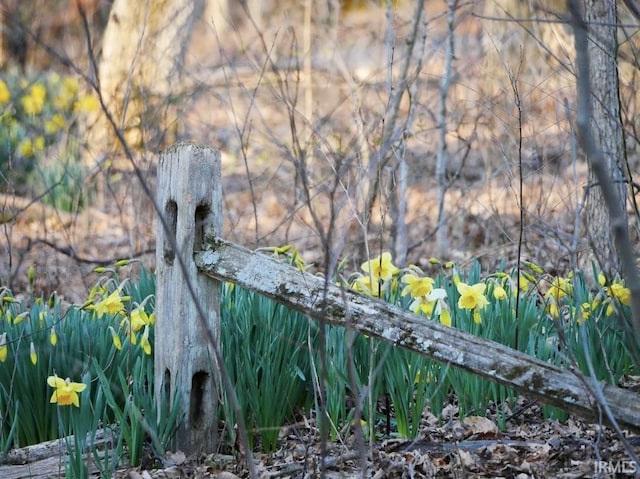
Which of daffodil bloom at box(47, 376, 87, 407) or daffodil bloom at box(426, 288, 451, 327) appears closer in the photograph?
daffodil bloom at box(47, 376, 87, 407)

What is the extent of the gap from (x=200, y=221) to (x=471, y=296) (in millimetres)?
1054

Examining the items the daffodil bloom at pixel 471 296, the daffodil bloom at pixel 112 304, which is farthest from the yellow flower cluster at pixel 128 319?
the daffodil bloom at pixel 471 296

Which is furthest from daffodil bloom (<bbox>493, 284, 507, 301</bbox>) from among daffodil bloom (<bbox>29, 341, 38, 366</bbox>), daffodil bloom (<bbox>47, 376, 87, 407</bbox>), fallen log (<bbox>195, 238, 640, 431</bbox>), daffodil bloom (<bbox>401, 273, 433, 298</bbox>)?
daffodil bloom (<bbox>29, 341, 38, 366</bbox>)

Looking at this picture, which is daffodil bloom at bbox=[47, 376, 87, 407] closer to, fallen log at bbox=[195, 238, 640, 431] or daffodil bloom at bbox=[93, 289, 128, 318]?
daffodil bloom at bbox=[93, 289, 128, 318]

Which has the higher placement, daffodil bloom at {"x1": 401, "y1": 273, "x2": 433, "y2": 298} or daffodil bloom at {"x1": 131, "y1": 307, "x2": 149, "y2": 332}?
daffodil bloom at {"x1": 401, "y1": 273, "x2": 433, "y2": 298}

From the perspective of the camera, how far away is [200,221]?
2844 millimetres

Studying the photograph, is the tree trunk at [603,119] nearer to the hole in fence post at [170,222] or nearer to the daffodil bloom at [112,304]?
the hole in fence post at [170,222]

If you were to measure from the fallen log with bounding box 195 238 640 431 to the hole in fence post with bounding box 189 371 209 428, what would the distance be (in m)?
0.38

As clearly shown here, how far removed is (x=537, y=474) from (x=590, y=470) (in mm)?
158

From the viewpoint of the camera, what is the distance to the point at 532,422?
3090 millimetres


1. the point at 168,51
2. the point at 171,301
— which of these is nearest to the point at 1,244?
the point at 168,51

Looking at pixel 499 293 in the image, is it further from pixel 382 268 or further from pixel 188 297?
pixel 188 297

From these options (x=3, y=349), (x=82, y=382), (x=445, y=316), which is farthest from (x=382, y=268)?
(x=3, y=349)

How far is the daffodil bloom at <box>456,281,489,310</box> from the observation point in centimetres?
296
